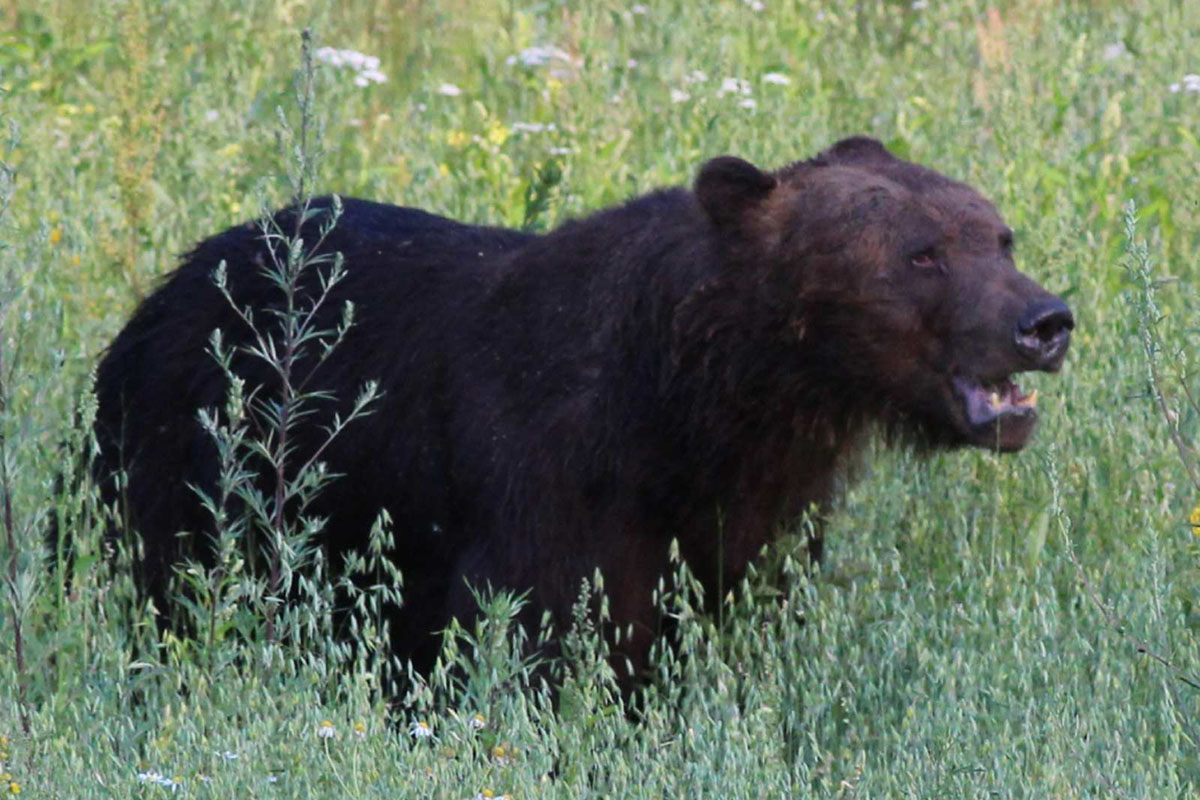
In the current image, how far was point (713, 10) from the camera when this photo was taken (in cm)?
904

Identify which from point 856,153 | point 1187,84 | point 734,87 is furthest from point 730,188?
point 1187,84

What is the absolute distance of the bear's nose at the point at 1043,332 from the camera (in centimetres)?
439

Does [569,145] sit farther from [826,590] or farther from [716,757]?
[716,757]

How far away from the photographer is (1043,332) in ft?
14.5

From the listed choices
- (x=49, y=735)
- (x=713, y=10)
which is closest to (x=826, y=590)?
(x=49, y=735)

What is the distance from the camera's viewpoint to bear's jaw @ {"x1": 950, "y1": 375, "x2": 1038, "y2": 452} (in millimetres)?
4523

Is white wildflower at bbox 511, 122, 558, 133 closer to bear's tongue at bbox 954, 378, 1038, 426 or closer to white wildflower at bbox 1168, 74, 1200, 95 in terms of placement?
white wildflower at bbox 1168, 74, 1200, 95

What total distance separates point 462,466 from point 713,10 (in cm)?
458

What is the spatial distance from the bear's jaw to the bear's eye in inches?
11.1

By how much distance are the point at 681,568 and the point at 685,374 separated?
534mm

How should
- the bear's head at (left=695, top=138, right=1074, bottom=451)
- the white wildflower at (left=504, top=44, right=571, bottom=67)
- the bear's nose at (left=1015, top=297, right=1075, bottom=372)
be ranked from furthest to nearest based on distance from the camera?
1. the white wildflower at (left=504, top=44, right=571, bottom=67)
2. the bear's head at (left=695, top=138, right=1074, bottom=451)
3. the bear's nose at (left=1015, top=297, right=1075, bottom=372)

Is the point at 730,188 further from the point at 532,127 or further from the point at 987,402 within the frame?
the point at 532,127

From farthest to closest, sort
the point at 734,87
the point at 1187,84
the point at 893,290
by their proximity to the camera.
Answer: the point at 1187,84 < the point at 734,87 < the point at 893,290

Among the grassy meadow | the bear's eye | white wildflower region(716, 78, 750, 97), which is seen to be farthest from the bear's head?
white wildflower region(716, 78, 750, 97)
